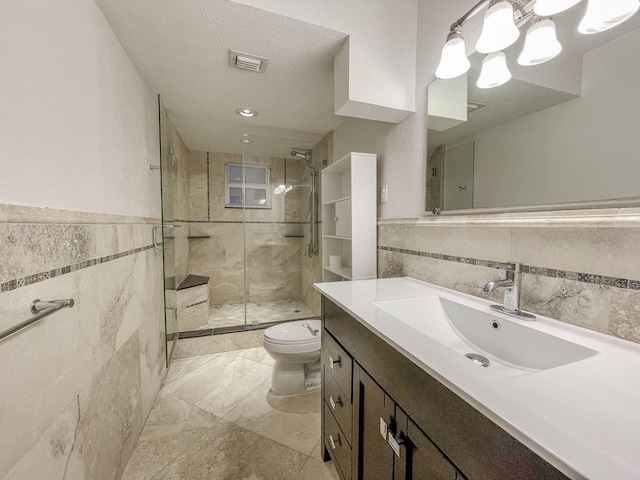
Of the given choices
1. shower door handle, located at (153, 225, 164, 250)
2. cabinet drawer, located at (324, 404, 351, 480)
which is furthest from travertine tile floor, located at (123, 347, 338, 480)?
shower door handle, located at (153, 225, 164, 250)

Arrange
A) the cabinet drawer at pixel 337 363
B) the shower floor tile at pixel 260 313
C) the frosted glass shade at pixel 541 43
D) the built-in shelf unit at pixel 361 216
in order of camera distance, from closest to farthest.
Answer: the frosted glass shade at pixel 541 43 < the cabinet drawer at pixel 337 363 < the built-in shelf unit at pixel 361 216 < the shower floor tile at pixel 260 313

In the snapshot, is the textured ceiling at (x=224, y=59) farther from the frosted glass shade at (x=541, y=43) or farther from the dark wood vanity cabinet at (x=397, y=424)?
the dark wood vanity cabinet at (x=397, y=424)

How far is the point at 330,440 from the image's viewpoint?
3.80ft

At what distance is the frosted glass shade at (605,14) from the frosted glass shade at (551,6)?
0.05 meters

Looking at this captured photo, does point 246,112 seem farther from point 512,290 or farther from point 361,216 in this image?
point 512,290

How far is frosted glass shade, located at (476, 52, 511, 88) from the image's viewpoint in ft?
3.10

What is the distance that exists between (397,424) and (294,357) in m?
1.14

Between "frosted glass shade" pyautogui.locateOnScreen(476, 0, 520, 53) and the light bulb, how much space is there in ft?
0.38

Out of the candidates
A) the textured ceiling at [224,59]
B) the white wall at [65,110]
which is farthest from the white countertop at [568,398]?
the textured ceiling at [224,59]

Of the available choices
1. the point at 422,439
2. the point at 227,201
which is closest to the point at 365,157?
the point at 422,439

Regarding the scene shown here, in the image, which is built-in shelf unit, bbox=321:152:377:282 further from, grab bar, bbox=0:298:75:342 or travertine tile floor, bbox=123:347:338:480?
grab bar, bbox=0:298:75:342

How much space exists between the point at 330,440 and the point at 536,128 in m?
1.48

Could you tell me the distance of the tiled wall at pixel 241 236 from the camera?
315 cm

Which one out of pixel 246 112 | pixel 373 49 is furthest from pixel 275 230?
pixel 373 49
